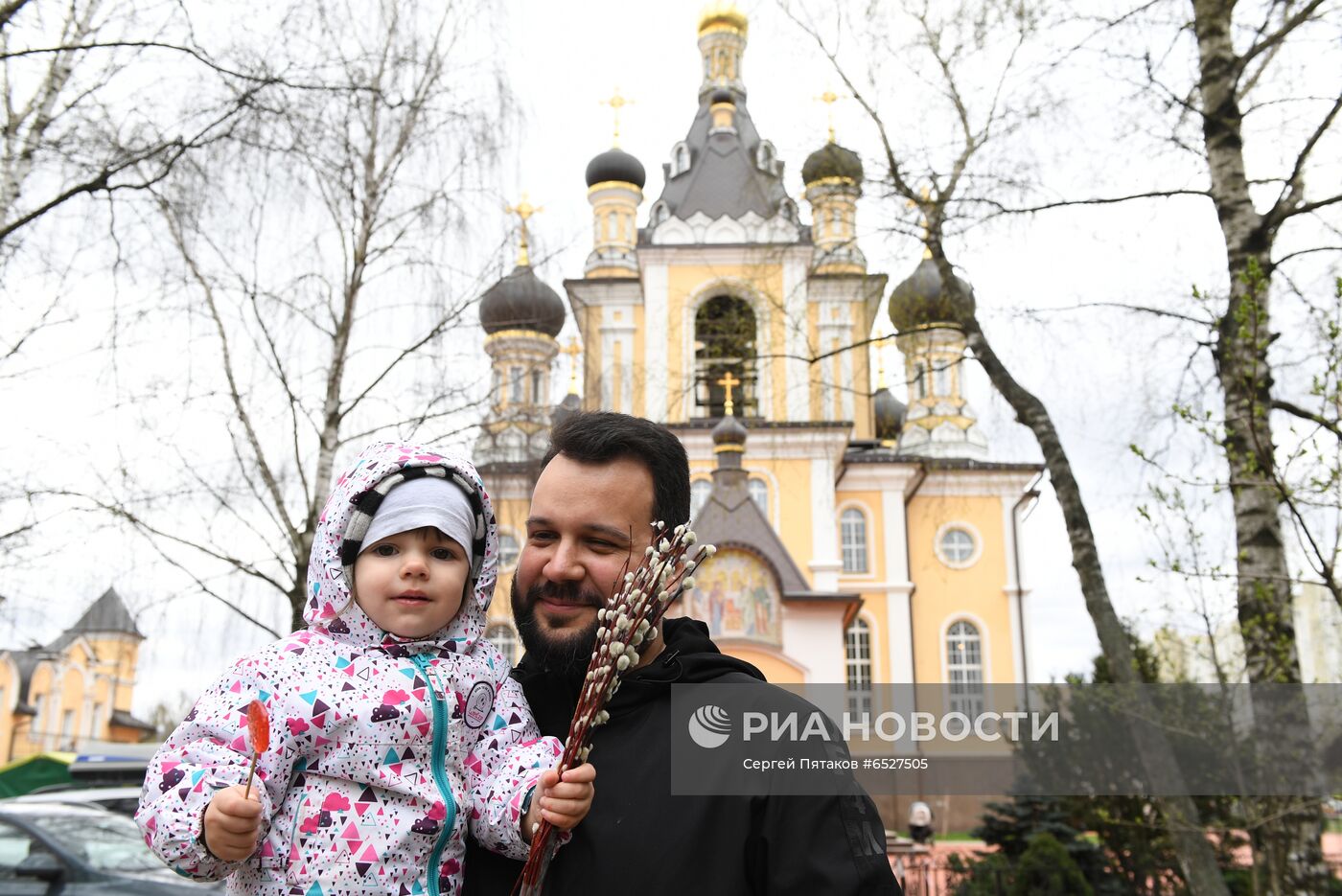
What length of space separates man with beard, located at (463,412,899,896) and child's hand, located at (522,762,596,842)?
0.22m

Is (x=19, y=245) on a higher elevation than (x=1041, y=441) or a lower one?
higher

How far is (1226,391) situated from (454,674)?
17.8 ft


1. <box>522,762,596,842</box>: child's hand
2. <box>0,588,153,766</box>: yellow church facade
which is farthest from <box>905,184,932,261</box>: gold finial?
<box>0,588,153,766</box>: yellow church facade

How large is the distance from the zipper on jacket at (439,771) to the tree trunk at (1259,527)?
4.53 m

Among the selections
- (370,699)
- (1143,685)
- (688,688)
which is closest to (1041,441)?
(1143,685)

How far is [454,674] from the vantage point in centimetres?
234

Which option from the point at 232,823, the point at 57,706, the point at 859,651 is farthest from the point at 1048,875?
the point at 57,706

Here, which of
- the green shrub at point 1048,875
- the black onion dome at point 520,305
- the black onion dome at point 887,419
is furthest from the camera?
the black onion dome at point 887,419

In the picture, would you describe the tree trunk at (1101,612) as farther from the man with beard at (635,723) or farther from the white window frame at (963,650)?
the white window frame at (963,650)

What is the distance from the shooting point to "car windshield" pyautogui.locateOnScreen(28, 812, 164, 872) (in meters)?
7.26

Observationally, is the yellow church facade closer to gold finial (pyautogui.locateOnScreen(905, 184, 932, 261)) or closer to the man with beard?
gold finial (pyautogui.locateOnScreen(905, 184, 932, 261))

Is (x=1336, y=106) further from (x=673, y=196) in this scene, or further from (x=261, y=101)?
(x=673, y=196)

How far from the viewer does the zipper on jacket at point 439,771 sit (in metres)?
2.21

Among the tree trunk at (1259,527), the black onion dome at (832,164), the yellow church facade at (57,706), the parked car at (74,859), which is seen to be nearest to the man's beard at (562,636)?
the tree trunk at (1259,527)
